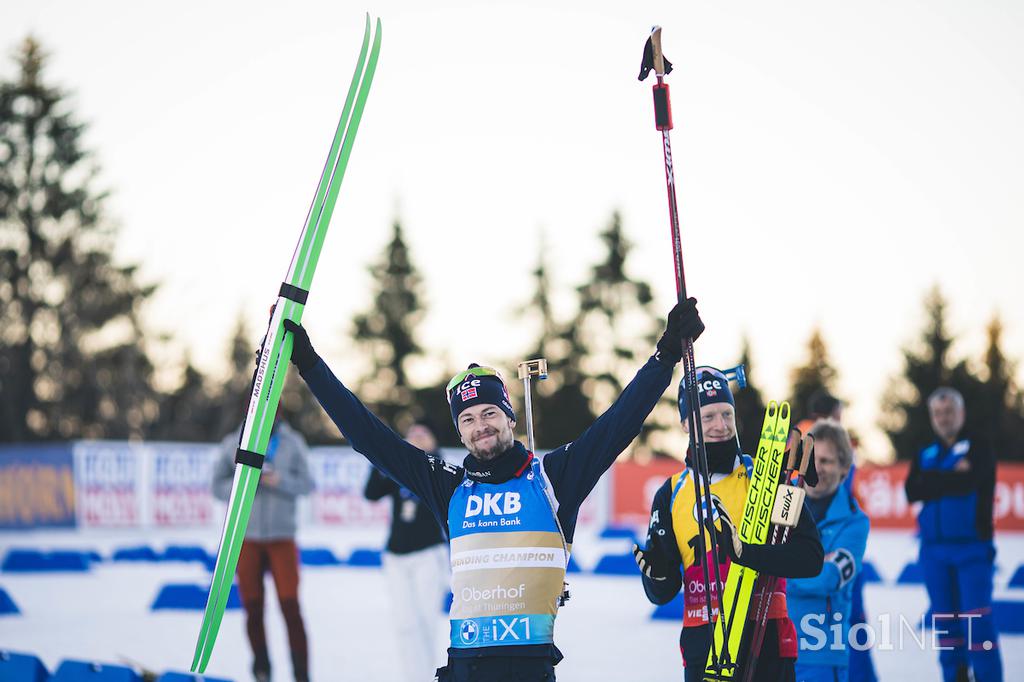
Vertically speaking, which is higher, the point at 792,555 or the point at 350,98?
the point at 350,98

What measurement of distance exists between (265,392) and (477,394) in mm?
987

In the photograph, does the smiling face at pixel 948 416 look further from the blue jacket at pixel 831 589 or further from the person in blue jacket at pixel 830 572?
the blue jacket at pixel 831 589

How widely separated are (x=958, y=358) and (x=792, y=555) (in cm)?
5640

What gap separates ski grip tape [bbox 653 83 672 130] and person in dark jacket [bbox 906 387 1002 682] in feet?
10.9

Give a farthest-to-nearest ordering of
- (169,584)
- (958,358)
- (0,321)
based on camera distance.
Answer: (958,358) < (0,321) < (169,584)

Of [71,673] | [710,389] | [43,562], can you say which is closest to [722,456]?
[710,389]

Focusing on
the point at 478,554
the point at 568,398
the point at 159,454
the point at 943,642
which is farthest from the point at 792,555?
the point at 568,398

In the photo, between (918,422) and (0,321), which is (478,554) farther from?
(918,422)

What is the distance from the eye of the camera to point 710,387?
16.0 feet

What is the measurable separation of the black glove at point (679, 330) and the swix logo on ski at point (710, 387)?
649 mm

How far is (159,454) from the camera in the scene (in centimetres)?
2527

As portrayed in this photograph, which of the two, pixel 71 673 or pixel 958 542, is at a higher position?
pixel 958 542

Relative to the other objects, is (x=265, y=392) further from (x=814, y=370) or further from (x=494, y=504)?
(x=814, y=370)

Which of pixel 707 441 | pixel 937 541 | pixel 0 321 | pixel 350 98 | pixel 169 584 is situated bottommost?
pixel 169 584
